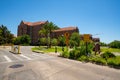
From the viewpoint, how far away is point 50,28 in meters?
47.7

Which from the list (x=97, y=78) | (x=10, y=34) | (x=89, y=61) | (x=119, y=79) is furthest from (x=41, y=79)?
(x=10, y=34)

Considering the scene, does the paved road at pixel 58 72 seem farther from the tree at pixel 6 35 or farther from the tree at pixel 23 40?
the tree at pixel 6 35

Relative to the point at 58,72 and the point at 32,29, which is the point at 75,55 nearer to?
the point at 58,72

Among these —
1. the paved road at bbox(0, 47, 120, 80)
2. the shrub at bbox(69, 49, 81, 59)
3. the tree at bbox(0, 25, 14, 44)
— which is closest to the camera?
the paved road at bbox(0, 47, 120, 80)

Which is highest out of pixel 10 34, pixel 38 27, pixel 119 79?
pixel 38 27

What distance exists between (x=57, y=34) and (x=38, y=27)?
12.5 m

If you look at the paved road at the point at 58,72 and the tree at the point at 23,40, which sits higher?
the tree at the point at 23,40

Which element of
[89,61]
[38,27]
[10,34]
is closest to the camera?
[89,61]

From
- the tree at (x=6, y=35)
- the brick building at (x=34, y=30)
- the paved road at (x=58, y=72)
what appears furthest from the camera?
the brick building at (x=34, y=30)

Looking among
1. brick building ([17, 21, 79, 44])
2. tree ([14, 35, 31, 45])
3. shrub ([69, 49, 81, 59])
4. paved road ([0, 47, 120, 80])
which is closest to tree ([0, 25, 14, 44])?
tree ([14, 35, 31, 45])

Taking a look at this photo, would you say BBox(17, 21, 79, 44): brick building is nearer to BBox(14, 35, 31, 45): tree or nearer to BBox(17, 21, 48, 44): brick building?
BBox(17, 21, 48, 44): brick building

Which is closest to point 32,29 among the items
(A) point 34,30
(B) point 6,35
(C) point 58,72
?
(A) point 34,30

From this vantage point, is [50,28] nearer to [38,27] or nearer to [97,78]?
[38,27]

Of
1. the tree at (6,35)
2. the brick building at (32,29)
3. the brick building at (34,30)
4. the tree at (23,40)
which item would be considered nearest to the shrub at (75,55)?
the tree at (23,40)
